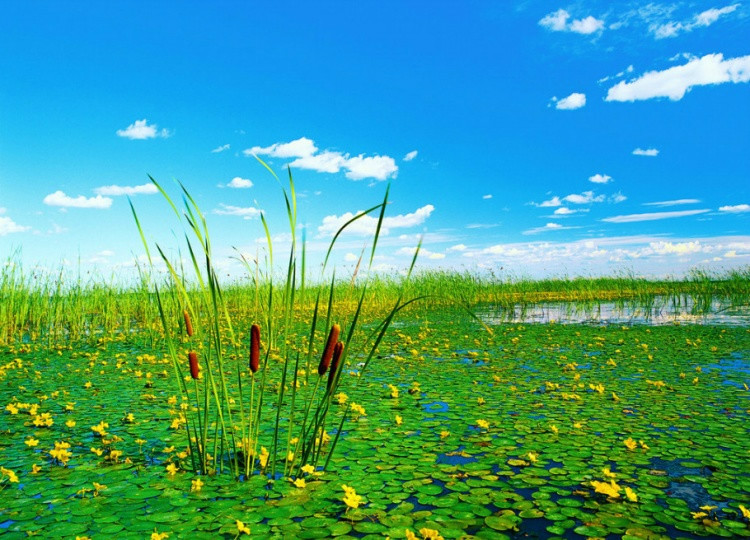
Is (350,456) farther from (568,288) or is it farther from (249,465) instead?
(568,288)

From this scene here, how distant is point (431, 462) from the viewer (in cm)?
297

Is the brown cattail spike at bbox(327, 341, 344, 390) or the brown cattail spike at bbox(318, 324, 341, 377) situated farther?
the brown cattail spike at bbox(327, 341, 344, 390)

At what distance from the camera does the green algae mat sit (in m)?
2.28

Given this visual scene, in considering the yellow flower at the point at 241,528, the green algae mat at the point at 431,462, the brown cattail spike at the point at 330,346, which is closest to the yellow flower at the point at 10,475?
the green algae mat at the point at 431,462

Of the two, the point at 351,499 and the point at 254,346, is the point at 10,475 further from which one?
the point at 351,499

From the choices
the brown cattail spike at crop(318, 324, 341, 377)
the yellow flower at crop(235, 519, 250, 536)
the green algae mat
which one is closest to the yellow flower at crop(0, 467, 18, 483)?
the green algae mat

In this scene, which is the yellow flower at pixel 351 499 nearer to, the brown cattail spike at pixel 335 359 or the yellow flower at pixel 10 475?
the brown cattail spike at pixel 335 359

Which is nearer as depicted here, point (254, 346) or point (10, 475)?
point (254, 346)

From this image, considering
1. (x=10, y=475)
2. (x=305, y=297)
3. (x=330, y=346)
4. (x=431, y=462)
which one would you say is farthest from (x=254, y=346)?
(x=305, y=297)

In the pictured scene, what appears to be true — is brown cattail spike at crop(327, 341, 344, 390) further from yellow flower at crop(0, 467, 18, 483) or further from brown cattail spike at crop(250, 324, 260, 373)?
yellow flower at crop(0, 467, 18, 483)

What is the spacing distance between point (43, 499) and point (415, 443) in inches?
82.2

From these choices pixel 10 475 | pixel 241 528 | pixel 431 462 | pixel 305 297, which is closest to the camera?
pixel 241 528

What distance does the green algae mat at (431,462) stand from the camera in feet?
7.47

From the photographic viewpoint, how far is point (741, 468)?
9.37 feet
